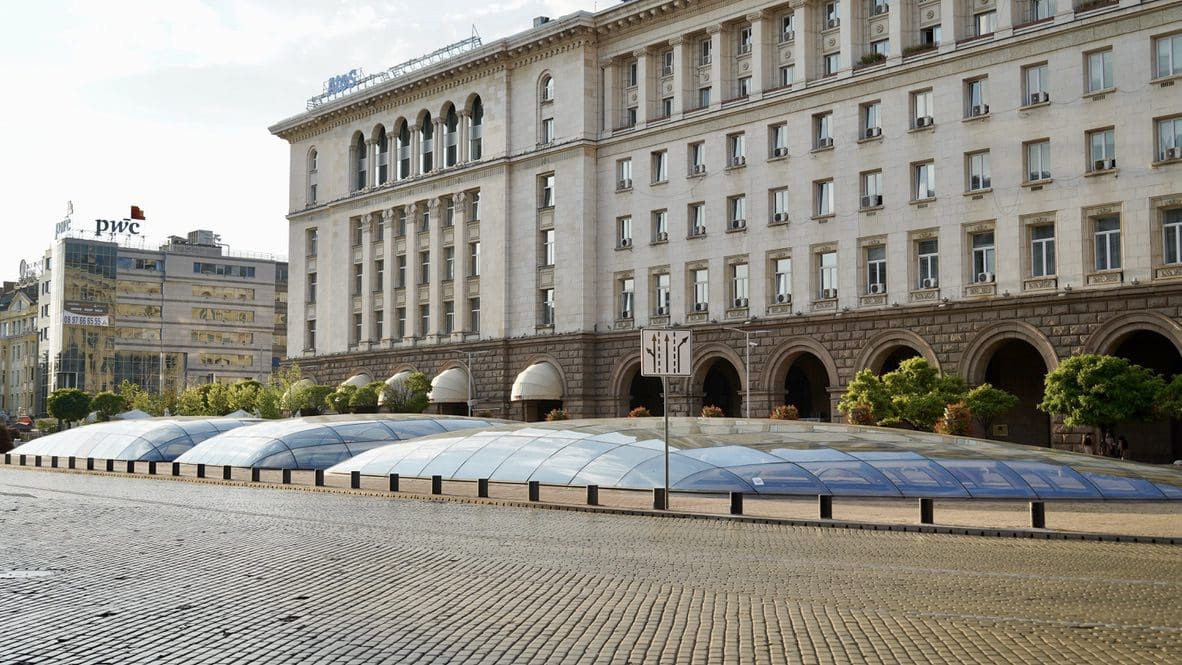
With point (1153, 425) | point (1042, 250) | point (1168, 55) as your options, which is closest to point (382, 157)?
point (1042, 250)

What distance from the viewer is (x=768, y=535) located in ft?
87.4

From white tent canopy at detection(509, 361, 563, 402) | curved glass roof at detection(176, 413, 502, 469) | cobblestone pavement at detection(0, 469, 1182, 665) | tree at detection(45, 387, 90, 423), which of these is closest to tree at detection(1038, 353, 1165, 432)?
curved glass roof at detection(176, 413, 502, 469)

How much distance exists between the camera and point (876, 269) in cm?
6512

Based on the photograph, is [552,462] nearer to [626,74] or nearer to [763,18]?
[763,18]

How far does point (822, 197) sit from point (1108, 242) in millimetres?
16376

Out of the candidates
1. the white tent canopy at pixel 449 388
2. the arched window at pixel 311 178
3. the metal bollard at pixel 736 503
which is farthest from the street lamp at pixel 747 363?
the arched window at pixel 311 178

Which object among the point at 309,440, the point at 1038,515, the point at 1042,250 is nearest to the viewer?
the point at 1038,515

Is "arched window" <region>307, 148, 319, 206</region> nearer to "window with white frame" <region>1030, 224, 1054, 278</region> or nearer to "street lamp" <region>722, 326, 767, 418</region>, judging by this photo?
"street lamp" <region>722, 326, 767, 418</region>

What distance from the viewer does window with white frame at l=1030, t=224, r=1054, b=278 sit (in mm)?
58125

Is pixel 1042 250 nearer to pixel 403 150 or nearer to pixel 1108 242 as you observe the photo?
pixel 1108 242

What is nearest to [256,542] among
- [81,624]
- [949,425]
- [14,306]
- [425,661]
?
[81,624]

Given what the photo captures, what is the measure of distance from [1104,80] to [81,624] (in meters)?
53.0

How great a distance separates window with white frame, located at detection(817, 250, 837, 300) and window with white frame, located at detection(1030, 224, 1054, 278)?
438 inches

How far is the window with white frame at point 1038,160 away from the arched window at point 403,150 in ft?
164
